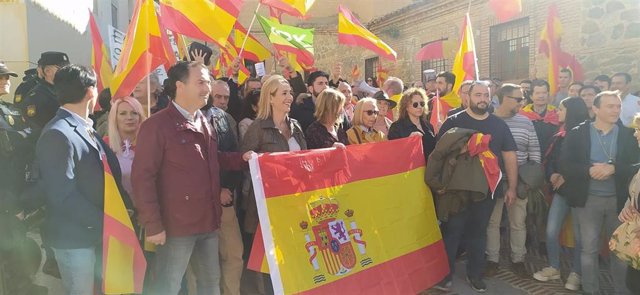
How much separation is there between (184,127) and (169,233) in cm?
70

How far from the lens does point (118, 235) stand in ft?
9.71

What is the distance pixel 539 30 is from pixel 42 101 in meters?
11.0

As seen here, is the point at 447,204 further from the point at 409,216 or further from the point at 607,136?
the point at 607,136

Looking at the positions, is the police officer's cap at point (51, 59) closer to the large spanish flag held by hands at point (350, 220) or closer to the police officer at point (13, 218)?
the police officer at point (13, 218)

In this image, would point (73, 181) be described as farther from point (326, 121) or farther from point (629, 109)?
point (629, 109)

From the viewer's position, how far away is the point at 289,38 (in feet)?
23.6

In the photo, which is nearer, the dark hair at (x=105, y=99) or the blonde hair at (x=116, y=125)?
the blonde hair at (x=116, y=125)

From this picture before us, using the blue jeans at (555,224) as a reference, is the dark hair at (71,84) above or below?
above

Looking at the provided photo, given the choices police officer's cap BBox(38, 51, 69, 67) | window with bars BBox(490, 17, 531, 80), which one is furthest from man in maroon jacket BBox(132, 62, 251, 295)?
window with bars BBox(490, 17, 531, 80)

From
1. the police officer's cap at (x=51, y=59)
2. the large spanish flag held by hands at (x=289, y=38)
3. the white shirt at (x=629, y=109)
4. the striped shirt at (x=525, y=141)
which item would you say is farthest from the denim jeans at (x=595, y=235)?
the police officer's cap at (x=51, y=59)

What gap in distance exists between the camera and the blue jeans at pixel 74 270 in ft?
9.14

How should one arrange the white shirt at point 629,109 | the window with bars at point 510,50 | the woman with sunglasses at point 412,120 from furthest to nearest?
1. the window with bars at point 510,50
2. the white shirt at point 629,109
3. the woman with sunglasses at point 412,120

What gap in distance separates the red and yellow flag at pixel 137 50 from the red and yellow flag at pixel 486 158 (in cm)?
297

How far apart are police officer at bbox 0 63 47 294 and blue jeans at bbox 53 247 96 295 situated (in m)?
0.92
